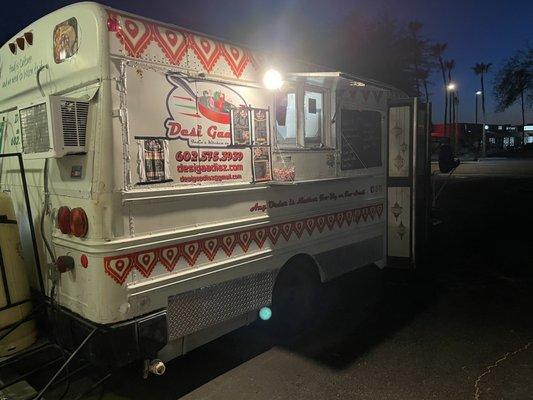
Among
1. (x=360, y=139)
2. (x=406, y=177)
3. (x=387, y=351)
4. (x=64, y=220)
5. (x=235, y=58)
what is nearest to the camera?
(x=64, y=220)

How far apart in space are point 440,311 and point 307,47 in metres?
17.2

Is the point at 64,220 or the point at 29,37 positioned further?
the point at 29,37

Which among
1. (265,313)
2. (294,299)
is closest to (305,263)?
(294,299)

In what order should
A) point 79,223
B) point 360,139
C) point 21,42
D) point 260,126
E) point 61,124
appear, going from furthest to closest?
point 360,139 → point 260,126 → point 21,42 → point 79,223 → point 61,124

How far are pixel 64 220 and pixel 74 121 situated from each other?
724 mm

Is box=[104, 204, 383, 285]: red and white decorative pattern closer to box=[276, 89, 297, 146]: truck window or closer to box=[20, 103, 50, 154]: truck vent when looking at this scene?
box=[276, 89, 297, 146]: truck window

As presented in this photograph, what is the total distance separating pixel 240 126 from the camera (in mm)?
3863

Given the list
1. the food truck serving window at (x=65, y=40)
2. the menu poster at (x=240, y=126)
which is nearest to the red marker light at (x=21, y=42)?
the food truck serving window at (x=65, y=40)

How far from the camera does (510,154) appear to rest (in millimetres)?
54375

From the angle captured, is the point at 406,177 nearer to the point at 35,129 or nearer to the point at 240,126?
the point at 240,126

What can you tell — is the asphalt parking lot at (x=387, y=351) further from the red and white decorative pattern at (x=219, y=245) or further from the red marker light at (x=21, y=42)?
the red marker light at (x=21, y=42)

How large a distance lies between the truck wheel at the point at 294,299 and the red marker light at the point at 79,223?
190 centimetres

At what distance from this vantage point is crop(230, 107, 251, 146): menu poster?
3.81 metres

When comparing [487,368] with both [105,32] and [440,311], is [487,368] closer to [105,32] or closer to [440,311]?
[440,311]
